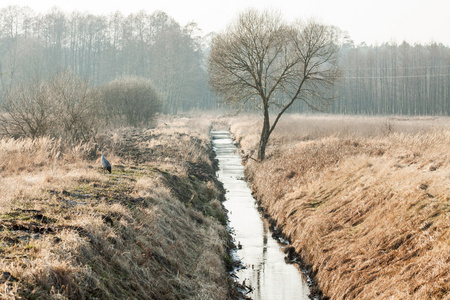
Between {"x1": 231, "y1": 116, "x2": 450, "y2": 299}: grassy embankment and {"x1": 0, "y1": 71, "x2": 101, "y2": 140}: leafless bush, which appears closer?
{"x1": 231, "y1": 116, "x2": 450, "y2": 299}: grassy embankment

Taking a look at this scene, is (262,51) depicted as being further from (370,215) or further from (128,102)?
(370,215)

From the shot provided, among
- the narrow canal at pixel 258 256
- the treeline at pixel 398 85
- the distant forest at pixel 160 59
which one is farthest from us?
the treeline at pixel 398 85

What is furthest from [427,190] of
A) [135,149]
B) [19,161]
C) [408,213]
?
[135,149]

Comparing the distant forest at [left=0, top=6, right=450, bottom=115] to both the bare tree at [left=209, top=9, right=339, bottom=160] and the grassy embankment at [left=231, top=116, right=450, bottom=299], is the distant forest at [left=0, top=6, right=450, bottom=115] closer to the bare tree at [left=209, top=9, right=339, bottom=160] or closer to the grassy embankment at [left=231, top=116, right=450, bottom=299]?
the bare tree at [left=209, top=9, right=339, bottom=160]

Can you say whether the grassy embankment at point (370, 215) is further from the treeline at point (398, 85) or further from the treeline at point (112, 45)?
the treeline at point (398, 85)

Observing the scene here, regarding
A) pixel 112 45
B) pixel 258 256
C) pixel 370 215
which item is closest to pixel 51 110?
pixel 258 256

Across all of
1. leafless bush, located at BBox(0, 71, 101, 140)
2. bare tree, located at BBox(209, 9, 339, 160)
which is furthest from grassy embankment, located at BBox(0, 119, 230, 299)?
bare tree, located at BBox(209, 9, 339, 160)

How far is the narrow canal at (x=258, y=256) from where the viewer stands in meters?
9.57

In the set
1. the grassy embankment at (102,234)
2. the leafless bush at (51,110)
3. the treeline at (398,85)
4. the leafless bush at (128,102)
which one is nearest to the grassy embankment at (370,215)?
the grassy embankment at (102,234)

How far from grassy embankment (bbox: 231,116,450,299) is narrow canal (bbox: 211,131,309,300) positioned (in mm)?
511

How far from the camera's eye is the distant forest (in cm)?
6325

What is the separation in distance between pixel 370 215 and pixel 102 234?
6.35 meters

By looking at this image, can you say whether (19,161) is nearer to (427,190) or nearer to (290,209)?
(290,209)

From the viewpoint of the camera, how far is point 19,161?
12992mm
